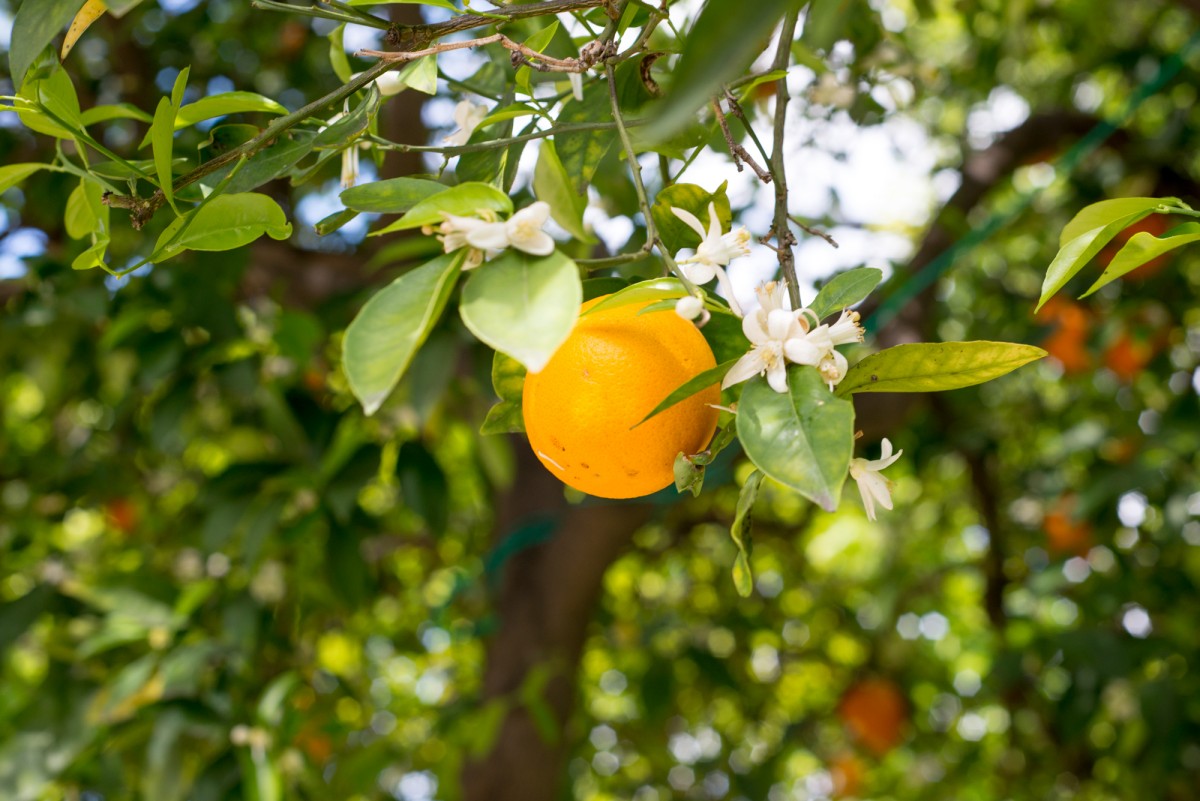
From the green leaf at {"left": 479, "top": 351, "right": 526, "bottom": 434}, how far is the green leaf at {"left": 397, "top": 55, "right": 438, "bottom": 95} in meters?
0.12

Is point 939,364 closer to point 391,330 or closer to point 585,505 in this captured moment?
point 391,330

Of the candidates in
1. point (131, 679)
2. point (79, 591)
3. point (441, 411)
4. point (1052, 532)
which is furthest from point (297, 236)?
point (1052, 532)

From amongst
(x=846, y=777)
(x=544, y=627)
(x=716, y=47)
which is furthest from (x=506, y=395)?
(x=846, y=777)

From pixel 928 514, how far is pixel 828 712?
734 millimetres

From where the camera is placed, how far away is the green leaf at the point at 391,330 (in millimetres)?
334

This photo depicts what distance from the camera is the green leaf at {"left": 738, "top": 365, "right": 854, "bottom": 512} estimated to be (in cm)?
35

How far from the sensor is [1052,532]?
1968 millimetres

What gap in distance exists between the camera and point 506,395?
1.68 ft

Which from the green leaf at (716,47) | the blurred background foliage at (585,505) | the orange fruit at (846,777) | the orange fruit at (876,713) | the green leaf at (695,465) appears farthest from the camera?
the orange fruit at (846,777)

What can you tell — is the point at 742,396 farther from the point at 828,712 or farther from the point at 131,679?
the point at 828,712

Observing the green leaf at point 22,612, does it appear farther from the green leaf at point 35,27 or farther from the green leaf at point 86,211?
the green leaf at point 35,27

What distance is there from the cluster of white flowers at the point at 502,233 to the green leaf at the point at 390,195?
2.0 inches

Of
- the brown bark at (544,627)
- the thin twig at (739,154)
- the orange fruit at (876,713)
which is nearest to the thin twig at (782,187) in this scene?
the thin twig at (739,154)

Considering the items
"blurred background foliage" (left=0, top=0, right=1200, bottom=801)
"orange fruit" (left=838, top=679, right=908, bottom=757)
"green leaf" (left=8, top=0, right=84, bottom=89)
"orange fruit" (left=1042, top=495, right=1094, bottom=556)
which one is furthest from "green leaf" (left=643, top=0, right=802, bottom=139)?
"orange fruit" (left=838, top=679, right=908, bottom=757)
